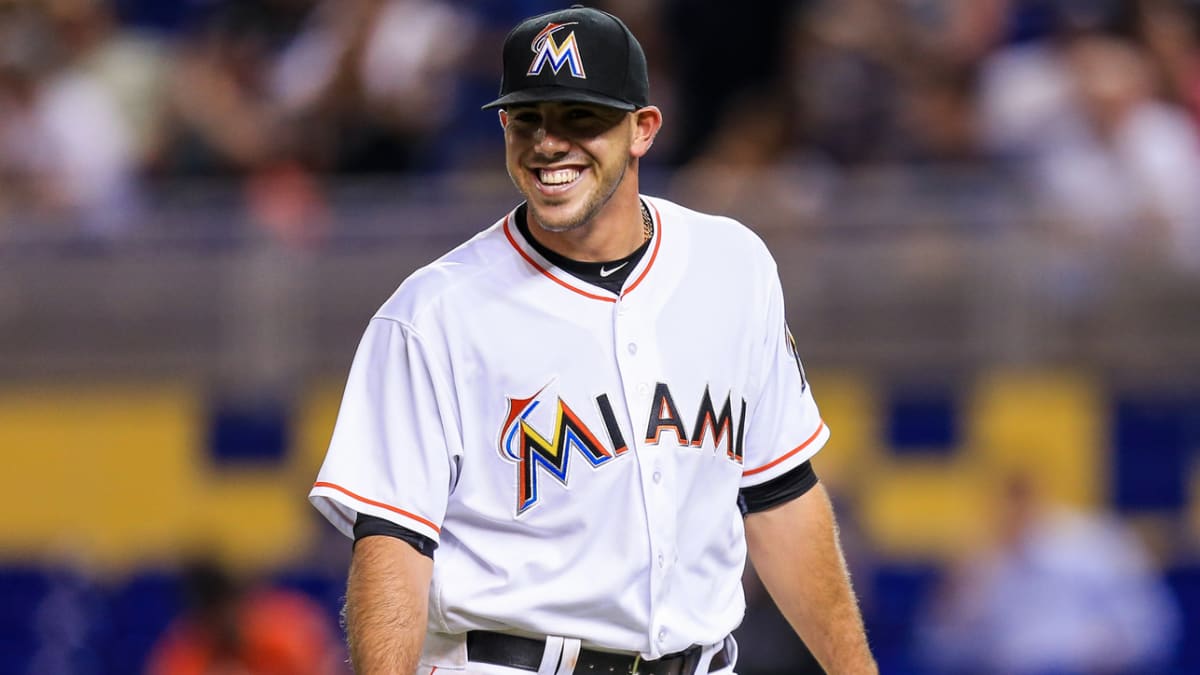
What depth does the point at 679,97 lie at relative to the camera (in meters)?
9.41

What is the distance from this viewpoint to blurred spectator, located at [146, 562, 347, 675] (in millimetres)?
7641

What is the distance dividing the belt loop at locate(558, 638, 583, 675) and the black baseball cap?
94 cm

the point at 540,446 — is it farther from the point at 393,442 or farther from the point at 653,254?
the point at 653,254

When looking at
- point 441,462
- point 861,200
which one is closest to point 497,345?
point 441,462

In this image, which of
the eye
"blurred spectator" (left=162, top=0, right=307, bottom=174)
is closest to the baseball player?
the eye

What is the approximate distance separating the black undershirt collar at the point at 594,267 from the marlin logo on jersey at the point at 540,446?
25 centimetres

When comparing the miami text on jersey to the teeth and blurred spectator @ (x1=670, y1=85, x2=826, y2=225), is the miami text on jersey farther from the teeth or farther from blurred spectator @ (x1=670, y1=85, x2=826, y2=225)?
blurred spectator @ (x1=670, y1=85, x2=826, y2=225)

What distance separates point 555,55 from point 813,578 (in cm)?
112

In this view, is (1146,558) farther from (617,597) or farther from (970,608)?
(617,597)

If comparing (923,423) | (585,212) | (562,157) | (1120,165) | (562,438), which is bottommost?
(923,423)

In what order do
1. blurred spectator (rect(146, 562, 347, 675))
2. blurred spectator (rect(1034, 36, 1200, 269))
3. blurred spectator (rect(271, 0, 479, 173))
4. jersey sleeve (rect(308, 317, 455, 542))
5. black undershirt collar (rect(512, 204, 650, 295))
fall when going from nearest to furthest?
jersey sleeve (rect(308, 317, 455, 542)) < black undershirt collar (rect(512, 204, 650, 295)) < blurred spectator (rect(146, 562, 347, 675)) < blurred spectator (rect(1034, 36, 1200, 269)) < blurred spectator (rect(271, 0, 479, 173))

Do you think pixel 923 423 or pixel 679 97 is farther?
pixel 679 97

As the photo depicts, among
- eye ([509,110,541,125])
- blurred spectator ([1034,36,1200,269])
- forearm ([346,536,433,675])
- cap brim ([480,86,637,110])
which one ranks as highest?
cap brim ([480,86,637,110])

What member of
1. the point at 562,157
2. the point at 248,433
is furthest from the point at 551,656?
the point at 248,433
